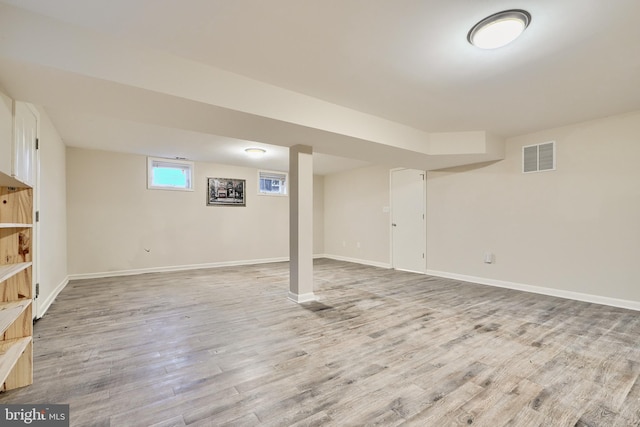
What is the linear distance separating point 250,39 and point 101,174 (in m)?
5.00

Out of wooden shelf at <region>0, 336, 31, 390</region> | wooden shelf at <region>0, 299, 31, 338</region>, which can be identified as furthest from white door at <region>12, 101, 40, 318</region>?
wooden shelf at <region>0, 336, 31, 390</region>

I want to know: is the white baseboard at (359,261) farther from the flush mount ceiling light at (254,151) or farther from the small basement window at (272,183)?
the flush mount ceiling light at (254,151)

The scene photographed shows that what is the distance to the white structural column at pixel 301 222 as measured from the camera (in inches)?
148

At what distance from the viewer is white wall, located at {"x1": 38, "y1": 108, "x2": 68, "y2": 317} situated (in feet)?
11.2

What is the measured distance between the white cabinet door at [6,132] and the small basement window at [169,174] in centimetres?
380

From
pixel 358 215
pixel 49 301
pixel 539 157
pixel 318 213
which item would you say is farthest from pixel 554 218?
pixel 49 301

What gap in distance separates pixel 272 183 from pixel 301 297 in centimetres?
439

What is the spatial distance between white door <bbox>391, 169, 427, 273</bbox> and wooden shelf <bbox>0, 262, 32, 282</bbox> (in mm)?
5625

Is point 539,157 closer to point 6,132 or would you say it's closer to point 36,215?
point 6,132

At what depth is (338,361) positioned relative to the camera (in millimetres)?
2191

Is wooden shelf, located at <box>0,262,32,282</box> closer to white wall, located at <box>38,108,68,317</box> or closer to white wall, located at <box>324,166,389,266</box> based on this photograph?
white wall, located at <box>38,108,68,317</box>

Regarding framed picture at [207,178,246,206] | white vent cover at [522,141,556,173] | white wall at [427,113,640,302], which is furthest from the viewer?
framed picture at [207,178,246,206]

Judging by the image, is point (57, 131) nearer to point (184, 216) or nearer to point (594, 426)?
point (184, 216)

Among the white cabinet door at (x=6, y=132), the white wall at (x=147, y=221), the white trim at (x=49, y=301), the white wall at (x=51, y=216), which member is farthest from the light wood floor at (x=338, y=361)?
the white wall at (x=147, y=221)
